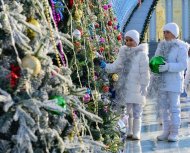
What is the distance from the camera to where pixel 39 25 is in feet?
8.30

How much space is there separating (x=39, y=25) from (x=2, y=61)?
0.30 m

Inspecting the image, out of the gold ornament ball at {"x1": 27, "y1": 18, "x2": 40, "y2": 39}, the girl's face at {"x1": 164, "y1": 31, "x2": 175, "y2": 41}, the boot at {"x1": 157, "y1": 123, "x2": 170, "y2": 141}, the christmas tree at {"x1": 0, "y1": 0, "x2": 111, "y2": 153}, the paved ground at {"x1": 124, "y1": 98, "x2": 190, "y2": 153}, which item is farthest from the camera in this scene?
the boot at {"x1": 157, "y1": 123, "x2": 170, "y2": 141}

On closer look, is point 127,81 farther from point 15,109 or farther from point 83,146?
point 15,109

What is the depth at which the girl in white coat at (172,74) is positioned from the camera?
6402mm

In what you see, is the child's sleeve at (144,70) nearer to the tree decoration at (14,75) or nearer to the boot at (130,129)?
the boot at (130,129)

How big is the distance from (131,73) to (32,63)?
4211mm

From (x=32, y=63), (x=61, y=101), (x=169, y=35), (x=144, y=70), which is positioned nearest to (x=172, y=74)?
(x=144, y=70)

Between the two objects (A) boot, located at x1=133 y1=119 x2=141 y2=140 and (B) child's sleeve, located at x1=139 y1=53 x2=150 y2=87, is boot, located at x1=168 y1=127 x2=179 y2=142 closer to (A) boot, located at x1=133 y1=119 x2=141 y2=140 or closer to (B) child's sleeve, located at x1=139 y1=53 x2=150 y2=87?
(A) boot, located at x1=133 y1=119 x2=141 y2=140

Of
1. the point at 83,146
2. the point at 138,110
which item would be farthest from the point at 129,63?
the point at 83,146

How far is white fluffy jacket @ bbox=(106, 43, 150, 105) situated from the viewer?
6.44m

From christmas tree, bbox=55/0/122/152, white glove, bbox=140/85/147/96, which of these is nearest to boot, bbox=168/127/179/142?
white glove, bbox=140/85/147/96

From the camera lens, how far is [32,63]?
2.33m

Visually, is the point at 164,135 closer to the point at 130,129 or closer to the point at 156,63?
the point at 130,129

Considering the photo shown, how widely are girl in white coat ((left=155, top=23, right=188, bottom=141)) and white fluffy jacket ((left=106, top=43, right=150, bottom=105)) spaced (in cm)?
24
